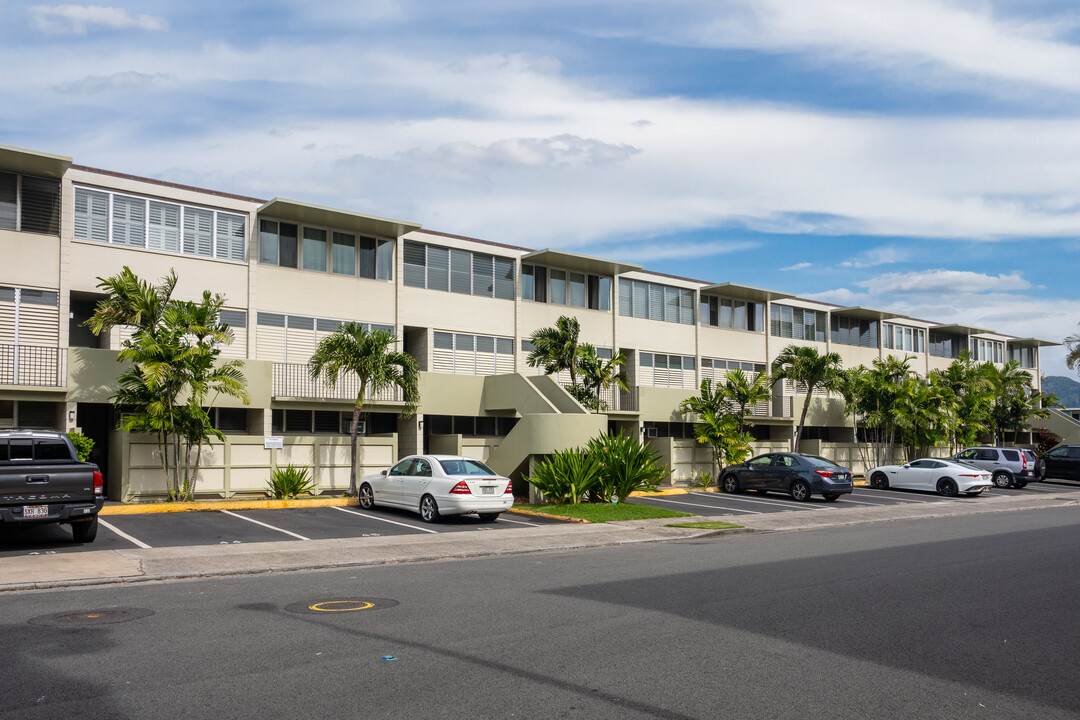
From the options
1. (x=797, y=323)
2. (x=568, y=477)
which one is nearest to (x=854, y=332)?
(x=797, y=323)

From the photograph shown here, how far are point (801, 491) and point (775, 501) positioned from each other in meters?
0.94

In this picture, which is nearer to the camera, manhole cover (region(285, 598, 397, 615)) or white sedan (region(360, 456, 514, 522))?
manhole cover (region(285, 598, 397, 615))

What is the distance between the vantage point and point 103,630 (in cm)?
840

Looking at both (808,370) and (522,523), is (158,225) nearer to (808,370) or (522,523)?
(522,523)

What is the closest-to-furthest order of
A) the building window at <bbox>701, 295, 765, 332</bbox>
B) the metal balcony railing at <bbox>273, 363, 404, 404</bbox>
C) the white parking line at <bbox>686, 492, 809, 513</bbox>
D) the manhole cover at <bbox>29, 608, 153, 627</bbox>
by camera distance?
the manhole cover at <bbox>29, 608, 153, 627</bbox>, the metal balcony railing at <bbox>273, 363, 404, 404</bbox>, the white parking line at <bbox>686, 492, 809, 513</bbox>, the building window at <bbox>701, 295, 765, 332</bbox>

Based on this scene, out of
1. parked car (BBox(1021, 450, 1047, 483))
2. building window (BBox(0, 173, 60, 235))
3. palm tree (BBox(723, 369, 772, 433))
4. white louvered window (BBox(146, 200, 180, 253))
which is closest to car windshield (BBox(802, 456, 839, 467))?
palm tree (BBox(723, 369, 772, 433))

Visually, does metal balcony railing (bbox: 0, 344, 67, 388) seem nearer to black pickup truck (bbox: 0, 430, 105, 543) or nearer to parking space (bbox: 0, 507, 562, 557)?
parking space (bbox: 0, 507, 562, 557)

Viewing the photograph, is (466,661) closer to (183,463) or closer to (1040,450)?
(183,463)

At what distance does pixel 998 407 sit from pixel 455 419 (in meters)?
34.8

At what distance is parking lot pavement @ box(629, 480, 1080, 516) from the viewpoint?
25.7m

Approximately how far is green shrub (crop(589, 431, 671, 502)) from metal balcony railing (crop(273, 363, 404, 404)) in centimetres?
667

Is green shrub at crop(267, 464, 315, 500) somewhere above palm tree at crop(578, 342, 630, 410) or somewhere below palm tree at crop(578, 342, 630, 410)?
below

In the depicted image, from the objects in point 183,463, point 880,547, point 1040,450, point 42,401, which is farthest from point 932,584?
point 1040,450

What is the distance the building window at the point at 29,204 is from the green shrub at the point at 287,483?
8375mm
